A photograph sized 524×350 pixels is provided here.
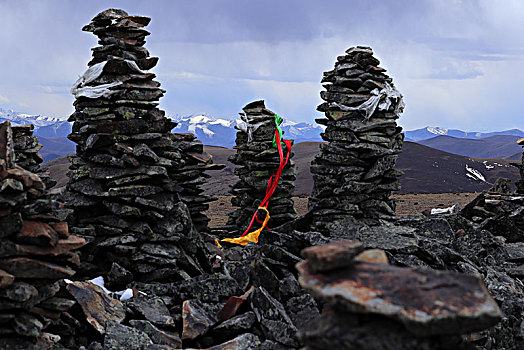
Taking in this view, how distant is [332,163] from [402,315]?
11.6m

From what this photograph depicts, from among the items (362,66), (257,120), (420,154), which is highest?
(362,66)

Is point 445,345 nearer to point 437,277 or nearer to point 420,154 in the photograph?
point 437,277

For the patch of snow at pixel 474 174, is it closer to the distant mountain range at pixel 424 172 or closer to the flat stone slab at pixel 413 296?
the distant mountain range at pixel 424 172

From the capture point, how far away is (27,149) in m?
18.3

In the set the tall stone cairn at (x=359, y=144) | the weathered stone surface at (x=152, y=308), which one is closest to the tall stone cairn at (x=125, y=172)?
the weathered stone surface at (x=152, y=308)

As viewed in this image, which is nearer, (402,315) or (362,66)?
(402,315)

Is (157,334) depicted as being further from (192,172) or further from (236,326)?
(192,172)

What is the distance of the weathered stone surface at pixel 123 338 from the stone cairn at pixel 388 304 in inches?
146

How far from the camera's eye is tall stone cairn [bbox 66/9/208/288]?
32.3ft

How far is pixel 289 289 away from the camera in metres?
8.06

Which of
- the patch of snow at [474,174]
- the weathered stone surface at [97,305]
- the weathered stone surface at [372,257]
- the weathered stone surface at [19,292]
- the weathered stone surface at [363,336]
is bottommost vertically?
the patch of snow at [474,174]

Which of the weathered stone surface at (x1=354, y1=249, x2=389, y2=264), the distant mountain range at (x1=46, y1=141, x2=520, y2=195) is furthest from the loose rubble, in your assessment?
the distant mountain range at (x1=46, y1=141, x2=520, y2=195)

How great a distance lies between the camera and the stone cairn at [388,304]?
342 centimetres

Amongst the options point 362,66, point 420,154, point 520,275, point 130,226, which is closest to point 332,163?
point 362,66
